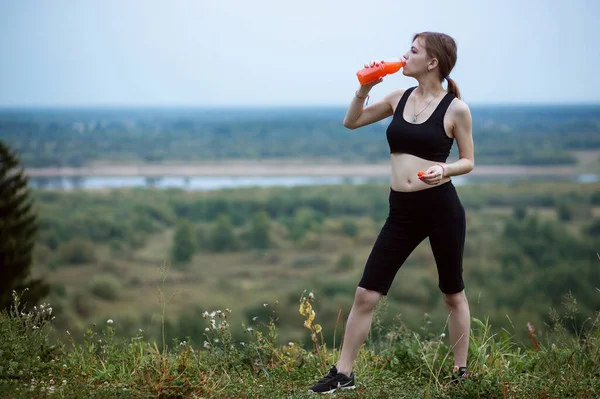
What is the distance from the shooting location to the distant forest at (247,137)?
98.0 meters

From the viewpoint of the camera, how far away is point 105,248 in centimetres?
8306

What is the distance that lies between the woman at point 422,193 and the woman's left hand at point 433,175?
16cm

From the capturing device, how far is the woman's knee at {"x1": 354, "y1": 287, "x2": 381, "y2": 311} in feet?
12.6

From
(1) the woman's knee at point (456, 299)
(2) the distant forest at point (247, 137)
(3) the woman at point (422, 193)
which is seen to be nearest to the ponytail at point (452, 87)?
(3) the woman at point (422, 193)

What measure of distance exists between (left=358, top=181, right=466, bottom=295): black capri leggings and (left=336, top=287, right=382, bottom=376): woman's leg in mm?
47

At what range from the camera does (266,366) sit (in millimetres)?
4520

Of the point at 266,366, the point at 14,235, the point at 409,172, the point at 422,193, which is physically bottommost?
the point at 14,235

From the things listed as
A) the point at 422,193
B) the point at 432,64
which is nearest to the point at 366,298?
the point at 422,193

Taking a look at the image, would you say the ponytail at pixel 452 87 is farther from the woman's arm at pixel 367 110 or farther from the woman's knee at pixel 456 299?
the woman's knee at pixel 456 299

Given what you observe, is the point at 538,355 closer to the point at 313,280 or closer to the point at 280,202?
the point at 313,280

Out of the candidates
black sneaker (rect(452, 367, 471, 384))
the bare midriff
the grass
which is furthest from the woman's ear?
black sneaker (rect(452, 367, 471, 384))

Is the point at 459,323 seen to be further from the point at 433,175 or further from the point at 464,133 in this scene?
the point at 464,133

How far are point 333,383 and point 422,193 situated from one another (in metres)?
1.12

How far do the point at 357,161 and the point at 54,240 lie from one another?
48.8 meters
